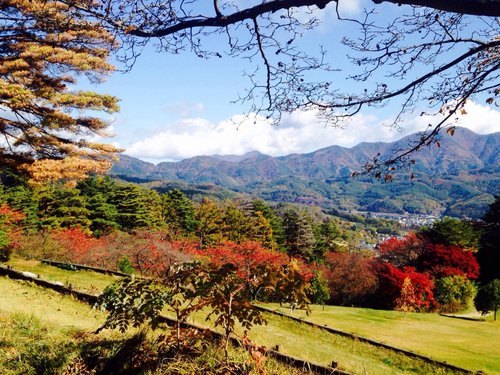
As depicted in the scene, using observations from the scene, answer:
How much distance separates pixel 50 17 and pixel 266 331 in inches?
377

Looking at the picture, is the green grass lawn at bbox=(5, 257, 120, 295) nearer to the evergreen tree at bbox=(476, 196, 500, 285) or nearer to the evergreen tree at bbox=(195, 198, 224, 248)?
the evergreen tree at bbox=(195, 198, 224, 248)

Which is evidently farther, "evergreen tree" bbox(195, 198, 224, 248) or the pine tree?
"evergreen tree" bbox(195, 198, 224, 248)

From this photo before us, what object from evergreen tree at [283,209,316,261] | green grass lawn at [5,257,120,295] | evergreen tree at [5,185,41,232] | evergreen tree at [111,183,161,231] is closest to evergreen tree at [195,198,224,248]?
evergreen tree at [111,183,161,231]

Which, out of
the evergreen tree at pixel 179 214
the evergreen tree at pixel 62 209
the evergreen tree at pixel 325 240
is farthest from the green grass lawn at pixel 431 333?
the evergreen tree at pixel 179 214

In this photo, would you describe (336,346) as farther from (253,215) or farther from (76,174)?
(253,215)

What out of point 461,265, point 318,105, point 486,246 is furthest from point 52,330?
point 486,246

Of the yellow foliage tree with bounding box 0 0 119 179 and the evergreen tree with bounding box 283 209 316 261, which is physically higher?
the yellow foliage tree with bounding box 0 0 119 179

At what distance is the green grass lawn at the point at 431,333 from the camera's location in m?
11.4

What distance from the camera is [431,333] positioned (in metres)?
15.3

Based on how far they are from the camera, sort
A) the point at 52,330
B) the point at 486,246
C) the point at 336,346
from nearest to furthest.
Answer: the point at 52,330
the point at 336,346
the point at 486,246

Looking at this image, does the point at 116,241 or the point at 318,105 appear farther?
the point at 116,241

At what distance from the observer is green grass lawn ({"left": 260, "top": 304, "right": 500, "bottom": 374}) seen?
11.4m

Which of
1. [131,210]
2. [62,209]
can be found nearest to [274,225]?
[131,210]

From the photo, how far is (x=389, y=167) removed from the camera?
3.58m
